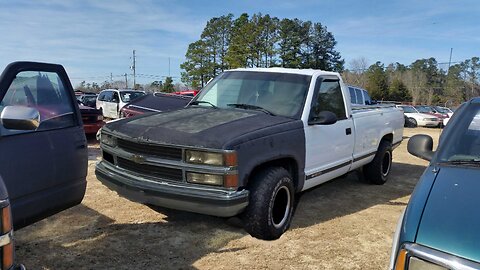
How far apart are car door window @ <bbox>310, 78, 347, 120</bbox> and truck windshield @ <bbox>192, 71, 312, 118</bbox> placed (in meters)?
0.18

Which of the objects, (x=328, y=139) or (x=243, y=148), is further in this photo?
(x=328, y=139)

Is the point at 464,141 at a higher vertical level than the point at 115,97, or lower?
higher

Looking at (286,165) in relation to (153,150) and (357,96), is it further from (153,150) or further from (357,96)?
(357,96)

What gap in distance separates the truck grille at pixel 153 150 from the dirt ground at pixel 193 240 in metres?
0.89

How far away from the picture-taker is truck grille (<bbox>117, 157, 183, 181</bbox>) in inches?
157

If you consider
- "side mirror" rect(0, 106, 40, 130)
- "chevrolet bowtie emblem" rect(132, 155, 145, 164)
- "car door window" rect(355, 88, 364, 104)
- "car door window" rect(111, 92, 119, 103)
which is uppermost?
"side mirror" rect(0, 106, 40, 130)

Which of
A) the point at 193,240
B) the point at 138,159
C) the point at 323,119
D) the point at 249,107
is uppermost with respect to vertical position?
the point at 249,107

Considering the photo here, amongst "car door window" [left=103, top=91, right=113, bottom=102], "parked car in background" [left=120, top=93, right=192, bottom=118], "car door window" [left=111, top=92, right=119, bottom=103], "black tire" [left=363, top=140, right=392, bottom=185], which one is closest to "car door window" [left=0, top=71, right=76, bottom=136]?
"black tire" [left=363, top=140, right=392, bottom=185]

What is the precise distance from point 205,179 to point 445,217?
2243 millimetres

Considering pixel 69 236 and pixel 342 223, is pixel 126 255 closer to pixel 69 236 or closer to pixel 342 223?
pixel 69 236

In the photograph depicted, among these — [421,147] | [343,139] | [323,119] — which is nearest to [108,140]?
[323,119]

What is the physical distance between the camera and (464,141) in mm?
3119

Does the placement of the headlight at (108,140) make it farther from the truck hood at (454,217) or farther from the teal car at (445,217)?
the truck hood at (454,217)

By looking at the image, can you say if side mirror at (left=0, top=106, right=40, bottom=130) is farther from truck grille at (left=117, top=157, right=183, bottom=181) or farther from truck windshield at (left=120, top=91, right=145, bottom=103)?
truck windshield at (left=120, top=91, right=145, bottom=103)
